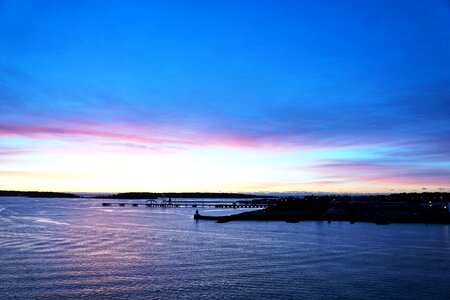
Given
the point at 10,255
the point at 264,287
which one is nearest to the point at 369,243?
the point at 264,287

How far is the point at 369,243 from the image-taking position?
51.7m

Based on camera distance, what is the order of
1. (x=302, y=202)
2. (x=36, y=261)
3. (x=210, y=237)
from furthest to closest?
(x=302, y=202)
(x=210, y=237)
(x=36, y=261)

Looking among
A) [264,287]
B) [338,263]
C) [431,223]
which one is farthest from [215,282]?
[431,223]

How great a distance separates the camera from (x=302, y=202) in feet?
420

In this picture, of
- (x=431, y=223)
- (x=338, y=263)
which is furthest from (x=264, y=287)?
(x=431, y=223)

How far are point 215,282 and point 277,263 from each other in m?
9.23

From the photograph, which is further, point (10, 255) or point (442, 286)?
point (10, 255)

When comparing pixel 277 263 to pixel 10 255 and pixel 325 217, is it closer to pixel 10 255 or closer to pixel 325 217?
pixel 10 255

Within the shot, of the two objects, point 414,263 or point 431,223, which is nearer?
point 414,263

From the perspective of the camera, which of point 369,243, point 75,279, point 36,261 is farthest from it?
point 369,243

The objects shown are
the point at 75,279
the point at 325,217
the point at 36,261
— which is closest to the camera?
the point at 75,279

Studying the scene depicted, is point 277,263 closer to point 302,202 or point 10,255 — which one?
point 10,255

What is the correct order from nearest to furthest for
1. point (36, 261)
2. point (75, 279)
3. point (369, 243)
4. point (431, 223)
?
point (75, 279) → point (36, 261) → point (369, 243) → point (431, 223)

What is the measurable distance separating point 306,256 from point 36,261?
25.0 metres
